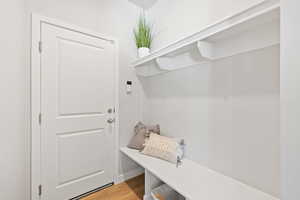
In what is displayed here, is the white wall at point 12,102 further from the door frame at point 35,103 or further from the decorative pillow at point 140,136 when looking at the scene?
the decorative pillow at point 140,136

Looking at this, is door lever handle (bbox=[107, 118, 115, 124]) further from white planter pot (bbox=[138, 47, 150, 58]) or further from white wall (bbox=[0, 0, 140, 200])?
white planter pot (bbox=[138, 47, 150, 58])

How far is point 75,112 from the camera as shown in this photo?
178cm

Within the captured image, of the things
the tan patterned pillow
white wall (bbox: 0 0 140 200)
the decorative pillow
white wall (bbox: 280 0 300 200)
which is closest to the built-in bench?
the tan patterned pillow

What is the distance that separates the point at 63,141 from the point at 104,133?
19.5 inches

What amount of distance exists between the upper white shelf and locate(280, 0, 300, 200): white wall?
11.1 inches

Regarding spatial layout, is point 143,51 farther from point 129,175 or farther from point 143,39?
point 129,175

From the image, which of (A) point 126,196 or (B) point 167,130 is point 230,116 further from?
(A) point 126,196

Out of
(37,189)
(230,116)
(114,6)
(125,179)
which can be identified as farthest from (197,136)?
(114,6)

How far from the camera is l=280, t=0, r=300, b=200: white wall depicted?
61cm

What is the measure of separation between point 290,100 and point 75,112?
1.91 m

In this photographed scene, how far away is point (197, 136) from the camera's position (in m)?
1.62

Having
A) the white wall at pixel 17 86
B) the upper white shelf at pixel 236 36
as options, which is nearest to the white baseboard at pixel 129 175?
the white wall at pixel 17 86

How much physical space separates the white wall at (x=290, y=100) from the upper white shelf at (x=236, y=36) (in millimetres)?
281

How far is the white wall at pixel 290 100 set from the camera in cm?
61
